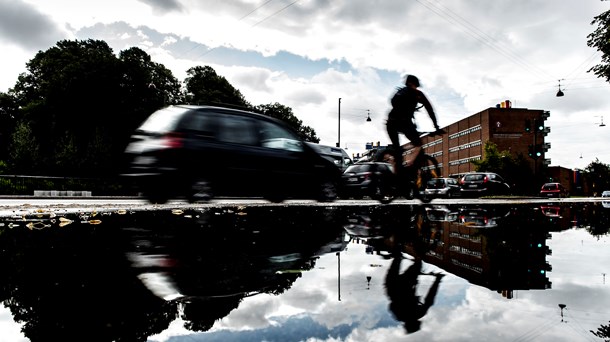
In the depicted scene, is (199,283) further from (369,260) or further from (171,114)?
(171,114)

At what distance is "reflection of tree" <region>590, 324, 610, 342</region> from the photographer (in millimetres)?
1688

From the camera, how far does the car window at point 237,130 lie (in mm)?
8031

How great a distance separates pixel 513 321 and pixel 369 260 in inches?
63.0

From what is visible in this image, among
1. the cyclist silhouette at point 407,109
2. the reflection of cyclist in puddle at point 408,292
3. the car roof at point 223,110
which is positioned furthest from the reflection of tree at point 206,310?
the cyclist silhouette at point 407,109

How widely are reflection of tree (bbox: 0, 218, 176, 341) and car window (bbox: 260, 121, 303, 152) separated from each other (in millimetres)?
5164

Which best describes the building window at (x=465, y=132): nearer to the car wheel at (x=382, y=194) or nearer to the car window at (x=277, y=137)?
the car wheel at (x=382, y=194)

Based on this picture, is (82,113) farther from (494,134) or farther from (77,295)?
(494,134)

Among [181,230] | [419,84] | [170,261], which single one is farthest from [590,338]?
[419,84]

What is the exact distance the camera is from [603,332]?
1747 mm

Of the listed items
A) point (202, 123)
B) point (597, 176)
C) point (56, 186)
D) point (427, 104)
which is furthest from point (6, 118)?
point (597, 176)

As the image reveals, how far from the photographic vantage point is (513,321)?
1862mm

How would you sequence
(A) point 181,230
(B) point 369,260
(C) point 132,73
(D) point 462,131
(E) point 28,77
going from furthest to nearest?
(D) point 462,131, (E) point 28,77, (C) point 132,73, (A) point 181,230, (B) point 369,260

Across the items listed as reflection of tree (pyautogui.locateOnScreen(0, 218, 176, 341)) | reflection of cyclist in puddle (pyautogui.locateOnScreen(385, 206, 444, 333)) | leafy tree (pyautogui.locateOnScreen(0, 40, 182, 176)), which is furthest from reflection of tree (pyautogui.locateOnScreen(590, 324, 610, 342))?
leafy tree (pyautogui.locateOnScreen(0, 40, 182, 176))

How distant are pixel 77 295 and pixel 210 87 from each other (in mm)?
56204
